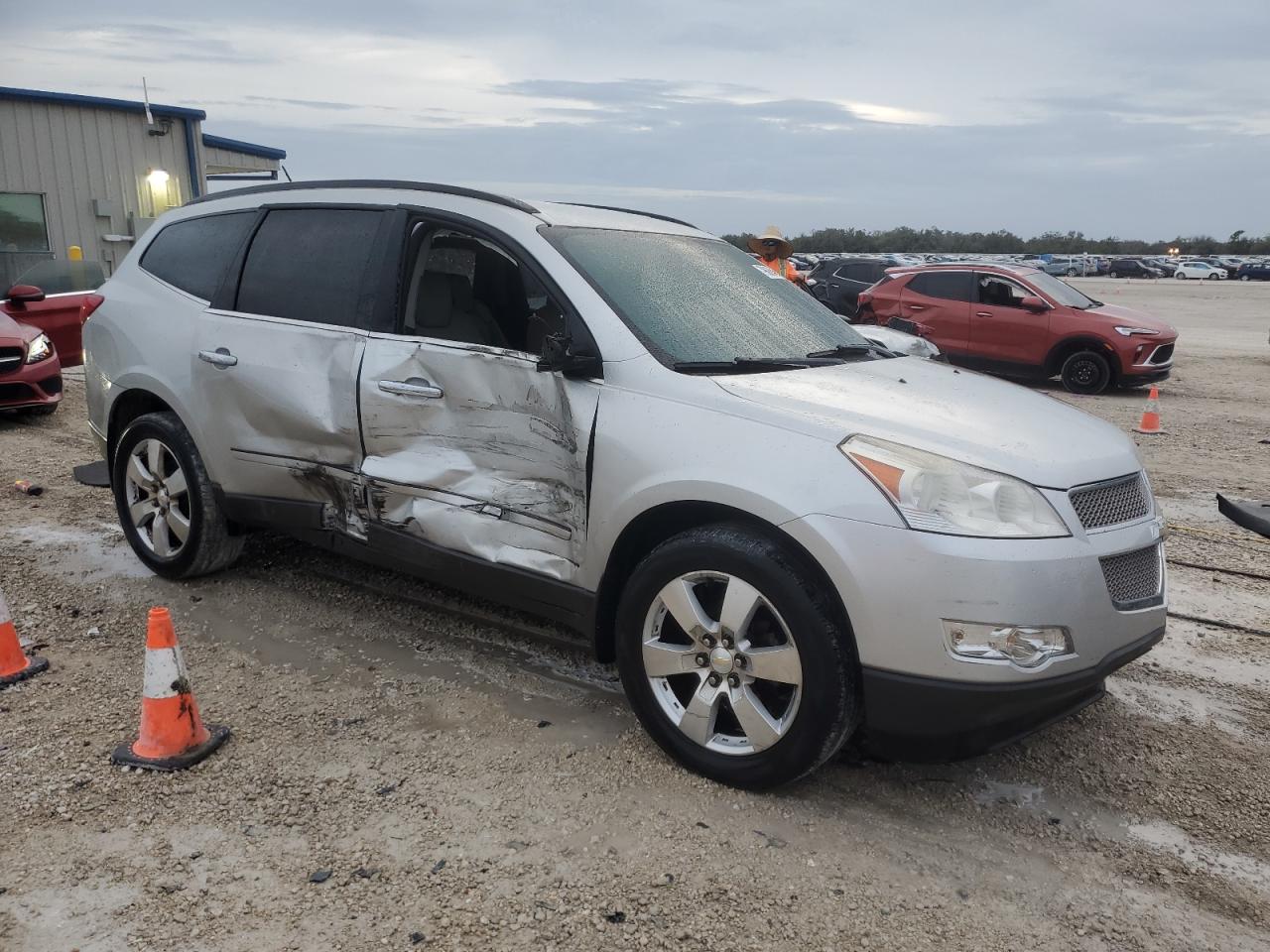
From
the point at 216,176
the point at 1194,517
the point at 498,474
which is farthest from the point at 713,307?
the point at 216,176

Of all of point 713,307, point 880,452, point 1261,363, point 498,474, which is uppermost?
point 713,307

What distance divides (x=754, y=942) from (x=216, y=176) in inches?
967

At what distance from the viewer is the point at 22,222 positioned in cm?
1777

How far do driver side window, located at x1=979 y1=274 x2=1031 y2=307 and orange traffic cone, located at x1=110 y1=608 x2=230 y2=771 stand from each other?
12455 millimetres

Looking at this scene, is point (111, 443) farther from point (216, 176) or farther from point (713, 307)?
point (216, 176)

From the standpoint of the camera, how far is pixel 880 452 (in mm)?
2988

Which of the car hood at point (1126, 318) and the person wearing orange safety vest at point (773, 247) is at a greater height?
the person wearing orange safety vest at point (773, 247)

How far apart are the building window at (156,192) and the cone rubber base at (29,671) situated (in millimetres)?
17317

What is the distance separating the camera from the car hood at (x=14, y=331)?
905cm

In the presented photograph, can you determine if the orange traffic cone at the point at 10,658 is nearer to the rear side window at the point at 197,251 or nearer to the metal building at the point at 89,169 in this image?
the rear side window at the point at 197,251

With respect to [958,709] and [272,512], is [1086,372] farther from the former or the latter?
[958,709]

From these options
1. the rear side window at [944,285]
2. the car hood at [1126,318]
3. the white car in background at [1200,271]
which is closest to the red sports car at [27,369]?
the rear side window at [944,285]

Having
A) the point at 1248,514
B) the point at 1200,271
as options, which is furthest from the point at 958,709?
the point at 1200,271

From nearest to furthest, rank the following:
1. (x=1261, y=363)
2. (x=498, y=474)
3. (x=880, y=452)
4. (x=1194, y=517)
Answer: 1. (x=880, y=452)
2. (x=498, y=474)
3. (x=1194, y=517)
4. (x=1261, y=363)
